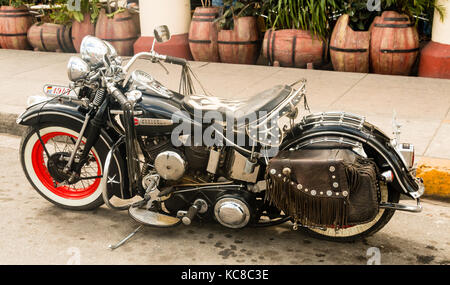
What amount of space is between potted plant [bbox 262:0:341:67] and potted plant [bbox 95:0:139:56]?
2.18 metres

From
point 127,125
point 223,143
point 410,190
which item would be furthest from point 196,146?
point 410,190

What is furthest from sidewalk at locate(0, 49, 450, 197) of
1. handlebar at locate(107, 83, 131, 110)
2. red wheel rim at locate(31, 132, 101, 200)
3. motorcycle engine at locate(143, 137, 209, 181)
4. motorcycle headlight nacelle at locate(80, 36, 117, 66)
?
motorcycle headlight nacelle at locate(80, 36, 117, 66)

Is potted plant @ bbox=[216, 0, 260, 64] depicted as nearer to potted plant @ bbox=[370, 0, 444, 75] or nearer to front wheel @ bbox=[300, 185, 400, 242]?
potted plant @ bbox=[370, 0, 444, 75]

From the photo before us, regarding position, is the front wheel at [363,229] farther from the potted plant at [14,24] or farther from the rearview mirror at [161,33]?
the potted plant at [14,24]

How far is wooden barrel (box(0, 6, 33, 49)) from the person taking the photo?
9.52 metres

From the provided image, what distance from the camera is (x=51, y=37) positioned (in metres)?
9.28

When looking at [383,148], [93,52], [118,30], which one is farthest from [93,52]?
[118,30]

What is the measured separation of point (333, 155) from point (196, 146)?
0.88 m

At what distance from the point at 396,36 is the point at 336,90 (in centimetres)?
115

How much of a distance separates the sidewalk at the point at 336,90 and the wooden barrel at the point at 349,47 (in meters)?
0.19

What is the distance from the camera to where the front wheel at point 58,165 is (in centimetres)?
414

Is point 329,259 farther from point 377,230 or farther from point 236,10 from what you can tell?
point 236,10

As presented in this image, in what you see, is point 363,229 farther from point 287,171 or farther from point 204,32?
point 204,32
